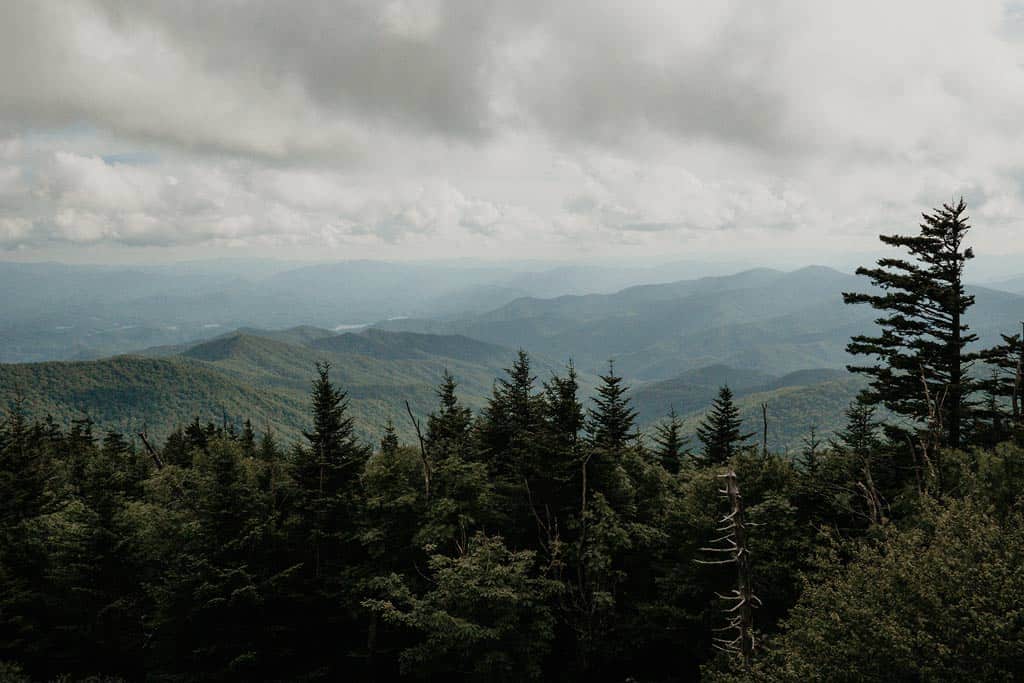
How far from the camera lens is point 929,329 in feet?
74.3

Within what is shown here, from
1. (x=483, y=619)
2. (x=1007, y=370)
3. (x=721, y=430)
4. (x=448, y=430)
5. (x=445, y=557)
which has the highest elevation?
(x=1007, y=370)

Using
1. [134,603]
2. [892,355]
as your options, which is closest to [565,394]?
[892,355]

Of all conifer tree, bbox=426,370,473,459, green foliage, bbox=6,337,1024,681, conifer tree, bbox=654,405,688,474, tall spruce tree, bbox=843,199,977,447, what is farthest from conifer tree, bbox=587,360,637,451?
tall spruce tree, bbox=843,199,977,447

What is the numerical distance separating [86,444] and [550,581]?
210 ft

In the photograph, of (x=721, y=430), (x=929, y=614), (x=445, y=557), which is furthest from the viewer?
(x=721, y=430)

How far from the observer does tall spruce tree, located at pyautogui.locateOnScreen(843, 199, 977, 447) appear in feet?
71.8

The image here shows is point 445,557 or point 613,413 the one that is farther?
point 613,413

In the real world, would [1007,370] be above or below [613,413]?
above

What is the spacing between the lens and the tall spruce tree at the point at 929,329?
21.9m

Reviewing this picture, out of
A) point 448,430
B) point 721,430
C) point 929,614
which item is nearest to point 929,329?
point 929,614

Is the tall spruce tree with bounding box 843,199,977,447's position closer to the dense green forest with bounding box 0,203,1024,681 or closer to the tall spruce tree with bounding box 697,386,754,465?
the dense green forest with bounding box 0,203,1024,681

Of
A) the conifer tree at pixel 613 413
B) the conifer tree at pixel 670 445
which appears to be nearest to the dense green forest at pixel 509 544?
the conifer tree at pixel 613 413

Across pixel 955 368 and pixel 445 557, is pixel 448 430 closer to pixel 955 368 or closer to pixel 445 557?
pixel 445 557

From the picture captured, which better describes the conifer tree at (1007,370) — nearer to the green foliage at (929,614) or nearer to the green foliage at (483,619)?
the green foliage at (929,614)
